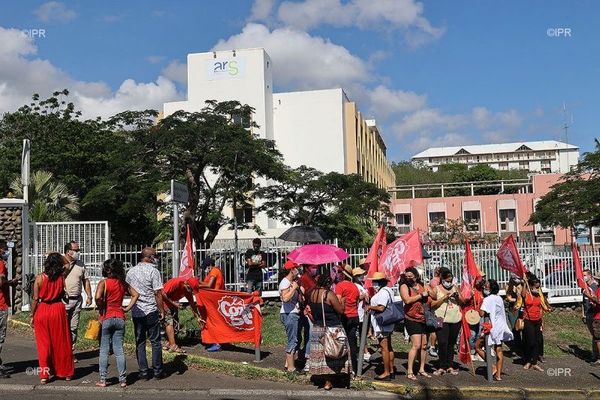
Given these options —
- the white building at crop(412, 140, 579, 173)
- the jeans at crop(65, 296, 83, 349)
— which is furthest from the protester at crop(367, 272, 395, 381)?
the white building at crop(412, 140, 579, 173)

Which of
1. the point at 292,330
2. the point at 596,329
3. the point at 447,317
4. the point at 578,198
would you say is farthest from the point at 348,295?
the point at 578,198

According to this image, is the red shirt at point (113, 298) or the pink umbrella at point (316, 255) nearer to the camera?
the red shirt at point (113, 298)

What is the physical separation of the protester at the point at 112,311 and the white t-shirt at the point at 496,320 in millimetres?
5356

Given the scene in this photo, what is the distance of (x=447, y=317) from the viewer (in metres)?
10.2

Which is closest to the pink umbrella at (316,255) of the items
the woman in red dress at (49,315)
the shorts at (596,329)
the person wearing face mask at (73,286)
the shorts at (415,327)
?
Result: the shorts at (415,327)

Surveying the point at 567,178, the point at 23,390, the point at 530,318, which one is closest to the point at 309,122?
the point at 567,178

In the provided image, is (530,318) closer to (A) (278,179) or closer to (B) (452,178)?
(A) (278,179)

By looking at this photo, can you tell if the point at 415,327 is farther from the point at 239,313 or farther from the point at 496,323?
the point at 239,313

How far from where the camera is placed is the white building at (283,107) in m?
43.8

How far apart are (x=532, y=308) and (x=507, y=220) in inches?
2072

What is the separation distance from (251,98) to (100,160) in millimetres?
15238

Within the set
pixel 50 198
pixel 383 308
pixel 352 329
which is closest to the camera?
pixel 383 308

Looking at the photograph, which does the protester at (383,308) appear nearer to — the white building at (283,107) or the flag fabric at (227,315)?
the flag fabric at (227,315)

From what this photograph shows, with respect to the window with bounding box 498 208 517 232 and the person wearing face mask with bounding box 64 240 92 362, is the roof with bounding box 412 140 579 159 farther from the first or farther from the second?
the person wearing face mask with bounding box 64 240 92 362
